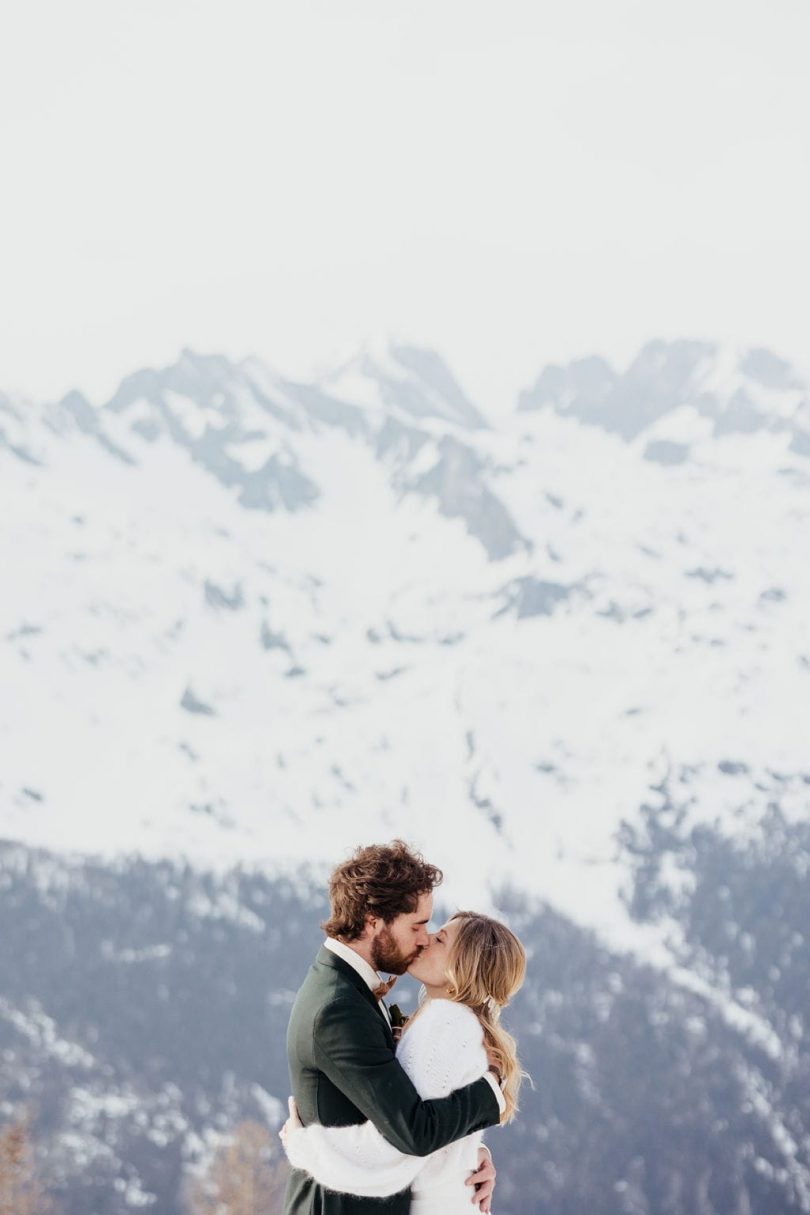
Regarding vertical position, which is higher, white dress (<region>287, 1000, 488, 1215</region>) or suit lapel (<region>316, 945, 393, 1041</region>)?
suit lapel (<region>316, 945, 393, 1041</region>)

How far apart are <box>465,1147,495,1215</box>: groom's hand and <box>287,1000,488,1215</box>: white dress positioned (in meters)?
0.04

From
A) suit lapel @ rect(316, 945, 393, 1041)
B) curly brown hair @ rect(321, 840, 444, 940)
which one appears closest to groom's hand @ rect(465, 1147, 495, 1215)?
suit lapel @ rect(316, 945, 393, 1041)

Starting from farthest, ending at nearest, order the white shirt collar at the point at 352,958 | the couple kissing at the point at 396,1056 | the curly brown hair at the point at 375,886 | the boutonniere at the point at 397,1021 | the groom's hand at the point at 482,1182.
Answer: the boutonniere at the point at 397,1021, the groom's hand at the point at 482,1182, the white shirt collar at the point at 352,958, the curly brown hair at the point at 375,886, the couple kissing at the point at 396,1056

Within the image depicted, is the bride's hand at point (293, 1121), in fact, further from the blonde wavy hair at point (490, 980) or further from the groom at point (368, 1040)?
the blonde wavy hair at point (490, 980)

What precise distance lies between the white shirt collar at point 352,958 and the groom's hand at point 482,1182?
4.52ft

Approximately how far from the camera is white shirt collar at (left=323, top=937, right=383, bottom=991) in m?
7.73

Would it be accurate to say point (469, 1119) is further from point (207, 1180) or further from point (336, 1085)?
point (207, 1180)

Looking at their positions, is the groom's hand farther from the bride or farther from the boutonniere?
the boutonniere

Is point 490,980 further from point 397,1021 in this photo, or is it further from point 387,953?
point 397,1021

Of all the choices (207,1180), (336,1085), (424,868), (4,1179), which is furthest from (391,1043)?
(207,1180)

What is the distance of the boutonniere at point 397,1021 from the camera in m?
8.20

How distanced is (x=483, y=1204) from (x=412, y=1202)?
506 mm

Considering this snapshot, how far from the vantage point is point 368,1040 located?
731 centimetres

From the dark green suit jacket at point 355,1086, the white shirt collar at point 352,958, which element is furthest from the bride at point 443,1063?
the white shirt collar at point 352,958
